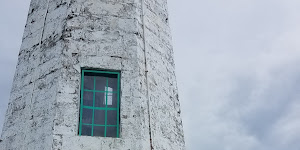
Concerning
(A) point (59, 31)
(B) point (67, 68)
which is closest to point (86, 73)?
(B) point (67, 68)

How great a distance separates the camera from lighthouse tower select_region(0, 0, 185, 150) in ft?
21.8

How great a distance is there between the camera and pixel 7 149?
7074 millimetres

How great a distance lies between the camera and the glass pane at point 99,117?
22.7ft

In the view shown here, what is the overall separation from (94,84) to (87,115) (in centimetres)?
64

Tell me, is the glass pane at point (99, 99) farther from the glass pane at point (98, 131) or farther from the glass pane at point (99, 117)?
the glass pane at point (98, 131)

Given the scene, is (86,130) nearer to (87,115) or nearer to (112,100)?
(87,115)

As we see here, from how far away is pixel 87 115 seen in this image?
691cm

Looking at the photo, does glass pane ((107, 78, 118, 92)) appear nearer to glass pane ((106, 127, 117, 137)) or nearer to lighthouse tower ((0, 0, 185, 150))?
lighthouse tower ((0, 0, 185, 150))

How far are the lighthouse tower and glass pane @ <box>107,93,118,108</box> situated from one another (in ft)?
0.06

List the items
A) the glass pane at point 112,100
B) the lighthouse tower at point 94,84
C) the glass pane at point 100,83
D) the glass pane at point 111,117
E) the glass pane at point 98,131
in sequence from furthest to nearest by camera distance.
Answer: the glass pane at point 100,83
the glass pane at point 112,100
the glass pane at point 111,117
the glass pane at point 98,131
the lighthouse tower at point 94,84

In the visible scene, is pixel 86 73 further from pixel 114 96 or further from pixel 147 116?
pixel 147 116

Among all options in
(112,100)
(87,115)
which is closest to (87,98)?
(87,115)

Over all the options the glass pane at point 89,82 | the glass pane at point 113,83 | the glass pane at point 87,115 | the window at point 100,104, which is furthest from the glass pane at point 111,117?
the glass pane at point 89,82

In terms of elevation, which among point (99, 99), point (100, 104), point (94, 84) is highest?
point (94, 84)
